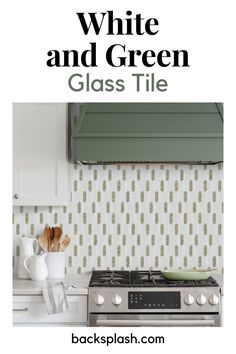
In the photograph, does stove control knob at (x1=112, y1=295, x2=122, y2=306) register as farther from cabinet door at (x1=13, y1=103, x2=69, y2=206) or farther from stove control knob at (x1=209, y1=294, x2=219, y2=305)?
cabinet door at (x1=13, y1=103, x2=69, y2=206)

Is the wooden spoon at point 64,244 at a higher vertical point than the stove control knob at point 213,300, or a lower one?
higher

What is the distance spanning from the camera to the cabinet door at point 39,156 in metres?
3.68

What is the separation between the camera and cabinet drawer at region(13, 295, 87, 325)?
10.8ft

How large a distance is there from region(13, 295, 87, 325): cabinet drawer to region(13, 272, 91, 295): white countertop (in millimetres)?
35

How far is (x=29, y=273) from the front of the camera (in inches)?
140

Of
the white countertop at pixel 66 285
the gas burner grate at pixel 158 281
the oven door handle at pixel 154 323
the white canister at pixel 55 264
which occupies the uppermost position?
the white canister at pixel 55 264

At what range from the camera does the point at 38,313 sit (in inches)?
130

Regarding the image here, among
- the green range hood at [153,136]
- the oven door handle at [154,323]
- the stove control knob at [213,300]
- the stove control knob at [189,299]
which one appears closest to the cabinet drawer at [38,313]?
the oven door handle at [154,323]

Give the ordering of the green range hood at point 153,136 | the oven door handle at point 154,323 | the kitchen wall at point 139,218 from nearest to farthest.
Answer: the oven door handle at point 154,323, the green range hood at point 153,136, the kitchen wall at point 139,218

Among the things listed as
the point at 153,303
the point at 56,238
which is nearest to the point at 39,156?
the point at 56,238

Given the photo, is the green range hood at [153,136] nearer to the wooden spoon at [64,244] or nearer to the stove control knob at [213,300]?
the wooden spoon at [64,244]

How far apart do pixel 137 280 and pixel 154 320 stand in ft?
1.09

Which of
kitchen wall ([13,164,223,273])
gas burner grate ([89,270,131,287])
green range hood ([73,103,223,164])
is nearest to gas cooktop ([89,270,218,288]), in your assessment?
gas burner grate ([89,270,131,287])

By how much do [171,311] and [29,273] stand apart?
2.91 feet
